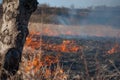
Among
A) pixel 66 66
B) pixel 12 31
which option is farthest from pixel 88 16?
pixel 12 31

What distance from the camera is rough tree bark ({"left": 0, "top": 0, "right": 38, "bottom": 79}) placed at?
5.48m

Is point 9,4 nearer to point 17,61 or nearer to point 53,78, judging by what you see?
point 17,61

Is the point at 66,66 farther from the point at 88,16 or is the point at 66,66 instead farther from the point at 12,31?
the point at 88,16

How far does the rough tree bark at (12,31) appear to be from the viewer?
548 centimetres

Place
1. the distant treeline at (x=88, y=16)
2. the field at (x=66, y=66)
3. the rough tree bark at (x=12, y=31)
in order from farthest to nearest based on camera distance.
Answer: the distant treeline at (x=88, y=16) → the field at (x=66, y=66) → the rough tree bark at (x=12, y=31)

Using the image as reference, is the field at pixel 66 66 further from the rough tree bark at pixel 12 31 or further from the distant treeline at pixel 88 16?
the distant treeline at pixel 88 16

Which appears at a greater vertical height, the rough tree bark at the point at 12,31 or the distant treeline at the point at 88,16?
the rough tree bark at the point at 12,31

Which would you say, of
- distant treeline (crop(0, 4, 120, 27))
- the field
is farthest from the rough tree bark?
distant treeline (crop(0, 4, 120, 27))

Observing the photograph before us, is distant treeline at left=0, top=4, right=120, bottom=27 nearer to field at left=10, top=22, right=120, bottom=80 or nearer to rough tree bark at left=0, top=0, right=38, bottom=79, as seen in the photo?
field at left=10, top=22, right=120, bottom=80

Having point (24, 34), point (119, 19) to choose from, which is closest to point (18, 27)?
point (24, 34)

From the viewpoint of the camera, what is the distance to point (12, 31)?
218 inches

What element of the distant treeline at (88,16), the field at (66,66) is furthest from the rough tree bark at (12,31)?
the distant treeline at (88,16)

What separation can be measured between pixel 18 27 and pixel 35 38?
6.83 metres

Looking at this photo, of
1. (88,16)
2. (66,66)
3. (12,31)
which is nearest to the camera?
(12,31)
